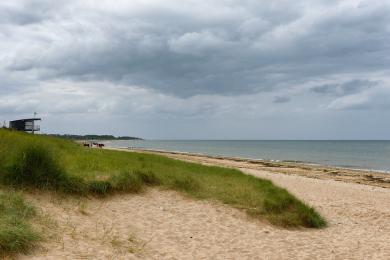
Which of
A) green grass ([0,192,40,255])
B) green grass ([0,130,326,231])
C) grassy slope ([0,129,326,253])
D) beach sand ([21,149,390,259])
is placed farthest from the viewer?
grassy slope ([0,129,326,253])

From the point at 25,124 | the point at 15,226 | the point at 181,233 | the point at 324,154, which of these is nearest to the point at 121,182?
the point at 181,233

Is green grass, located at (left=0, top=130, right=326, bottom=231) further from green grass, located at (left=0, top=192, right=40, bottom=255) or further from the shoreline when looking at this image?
the shoreline

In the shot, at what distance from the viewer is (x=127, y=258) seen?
27.9ft

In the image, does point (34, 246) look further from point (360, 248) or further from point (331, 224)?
point (331, 224)

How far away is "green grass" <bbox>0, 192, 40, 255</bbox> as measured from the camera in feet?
25.2

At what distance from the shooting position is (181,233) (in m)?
10.9

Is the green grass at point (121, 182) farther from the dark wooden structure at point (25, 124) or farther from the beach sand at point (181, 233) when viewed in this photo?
the dark wooden structure at point (25, 124)

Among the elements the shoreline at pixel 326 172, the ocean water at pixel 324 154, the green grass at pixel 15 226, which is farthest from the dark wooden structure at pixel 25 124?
the green grass at pixel 15 226

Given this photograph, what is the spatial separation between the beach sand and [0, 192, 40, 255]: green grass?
0.94 ft

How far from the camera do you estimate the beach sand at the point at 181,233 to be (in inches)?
356

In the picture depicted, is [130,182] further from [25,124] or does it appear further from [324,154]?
[324,154]

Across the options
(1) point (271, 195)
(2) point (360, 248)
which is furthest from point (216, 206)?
(2) point (360, 248)

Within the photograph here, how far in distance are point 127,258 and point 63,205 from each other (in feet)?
11.6

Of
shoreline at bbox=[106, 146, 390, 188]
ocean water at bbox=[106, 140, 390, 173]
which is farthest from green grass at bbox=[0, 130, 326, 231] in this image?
ocean water at bbox=[106, 140, 390, 173]
